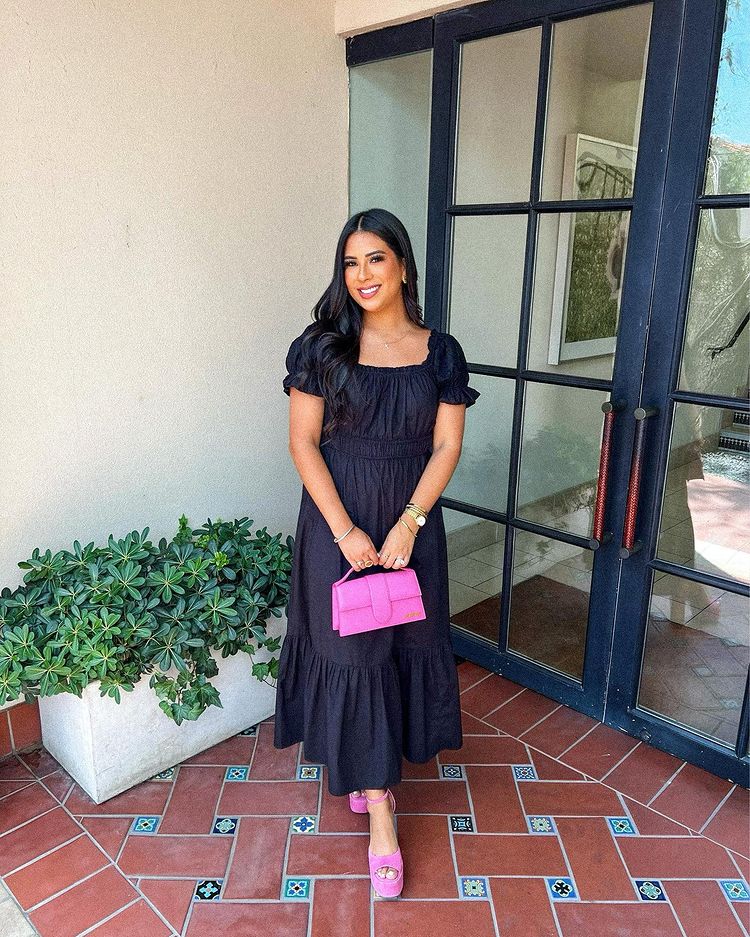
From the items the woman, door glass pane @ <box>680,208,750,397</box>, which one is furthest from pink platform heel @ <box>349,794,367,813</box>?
door glass pane @ <box>680,208,750,397</box>

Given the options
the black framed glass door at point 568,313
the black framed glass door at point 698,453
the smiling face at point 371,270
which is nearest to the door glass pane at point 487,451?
the black framed glass door at point 568,313

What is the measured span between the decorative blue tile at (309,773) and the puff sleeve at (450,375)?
1.25m

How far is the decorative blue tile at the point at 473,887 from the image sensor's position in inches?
77.0

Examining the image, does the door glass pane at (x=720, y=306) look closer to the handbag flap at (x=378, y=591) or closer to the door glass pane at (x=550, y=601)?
the door glass pane at (x=550, y=601)

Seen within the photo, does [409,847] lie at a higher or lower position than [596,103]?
lower

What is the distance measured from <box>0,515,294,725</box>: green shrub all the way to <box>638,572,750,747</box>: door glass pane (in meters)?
1.20

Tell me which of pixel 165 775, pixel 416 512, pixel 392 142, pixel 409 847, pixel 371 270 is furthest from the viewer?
pixel 392 142

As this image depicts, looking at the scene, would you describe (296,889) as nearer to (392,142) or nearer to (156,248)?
(156,248)

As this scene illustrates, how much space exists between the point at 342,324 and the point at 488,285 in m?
0.90

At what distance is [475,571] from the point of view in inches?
116

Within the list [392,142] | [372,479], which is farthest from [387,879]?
[392,142]

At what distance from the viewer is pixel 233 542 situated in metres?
A: 2.50

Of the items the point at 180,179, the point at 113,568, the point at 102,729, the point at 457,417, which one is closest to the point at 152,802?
the point at 102,729

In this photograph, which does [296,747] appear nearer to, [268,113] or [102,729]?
[102,729]
